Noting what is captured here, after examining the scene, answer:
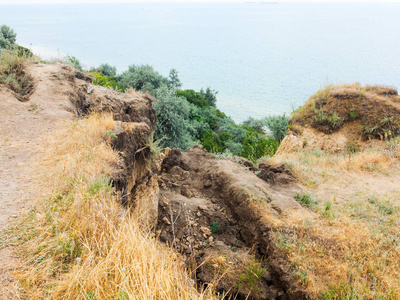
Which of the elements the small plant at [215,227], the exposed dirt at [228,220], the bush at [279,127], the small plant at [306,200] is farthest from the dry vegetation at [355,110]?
the small plant at [215,227]

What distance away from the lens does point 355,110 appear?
39.0 ft

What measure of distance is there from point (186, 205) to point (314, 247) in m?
2.63

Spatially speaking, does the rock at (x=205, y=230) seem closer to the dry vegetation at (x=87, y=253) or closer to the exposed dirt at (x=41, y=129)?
the exposed dirt at (x=41, y=129)

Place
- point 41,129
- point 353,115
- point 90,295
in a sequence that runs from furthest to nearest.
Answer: point 353,115, point 41,129, point 90,295

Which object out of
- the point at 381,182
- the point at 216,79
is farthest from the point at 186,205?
the point at 216,79

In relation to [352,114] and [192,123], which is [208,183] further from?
[192,123]

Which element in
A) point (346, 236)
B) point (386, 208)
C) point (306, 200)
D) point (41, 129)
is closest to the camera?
point (346, 236)

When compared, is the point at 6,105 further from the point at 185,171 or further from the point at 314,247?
the point at 314,247

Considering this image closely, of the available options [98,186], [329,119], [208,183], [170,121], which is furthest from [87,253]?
[170,121]

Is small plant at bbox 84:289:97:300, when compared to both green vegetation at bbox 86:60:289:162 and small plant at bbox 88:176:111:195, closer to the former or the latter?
small plant at bbox 88:176:111:195

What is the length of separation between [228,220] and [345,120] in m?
8.45

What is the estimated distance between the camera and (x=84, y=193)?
12.1ft

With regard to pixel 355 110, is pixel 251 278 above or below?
below

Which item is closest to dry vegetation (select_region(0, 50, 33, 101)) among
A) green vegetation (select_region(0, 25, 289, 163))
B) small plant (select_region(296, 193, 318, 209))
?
green vegetation (select_region(0, 25, 289, 163))
